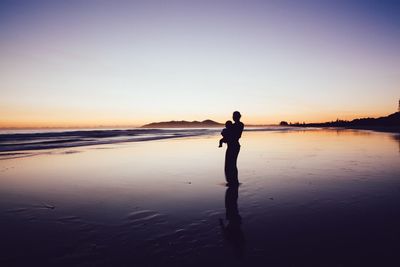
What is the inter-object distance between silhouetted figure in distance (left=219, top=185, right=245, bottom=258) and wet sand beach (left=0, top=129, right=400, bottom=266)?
18 mm

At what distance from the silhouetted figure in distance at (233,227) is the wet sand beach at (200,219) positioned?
0.02 m

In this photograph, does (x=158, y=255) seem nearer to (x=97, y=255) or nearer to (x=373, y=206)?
(x=97, y=255)

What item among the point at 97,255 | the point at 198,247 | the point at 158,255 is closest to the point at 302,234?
the point at 198,247

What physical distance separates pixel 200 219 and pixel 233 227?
79cm

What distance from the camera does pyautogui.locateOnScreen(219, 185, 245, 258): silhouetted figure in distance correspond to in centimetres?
468

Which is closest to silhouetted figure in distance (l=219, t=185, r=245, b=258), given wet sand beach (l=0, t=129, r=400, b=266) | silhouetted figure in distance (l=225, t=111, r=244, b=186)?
wet sand beach (l=0, t=129, r=400, b=266)

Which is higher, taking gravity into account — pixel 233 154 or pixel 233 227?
pixel 233 154

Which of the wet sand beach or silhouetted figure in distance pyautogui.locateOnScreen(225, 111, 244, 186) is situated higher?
silhouetted figure in distance pyautogui.locateOnScreen(225, 111, 244, 186)

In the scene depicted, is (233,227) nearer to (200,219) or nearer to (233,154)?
(200,219)

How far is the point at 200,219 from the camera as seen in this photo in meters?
6.02

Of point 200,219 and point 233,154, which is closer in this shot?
point 200,219

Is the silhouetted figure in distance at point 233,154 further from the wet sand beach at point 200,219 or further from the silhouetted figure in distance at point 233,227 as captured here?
the silhouetted figure in distance at point 233,227

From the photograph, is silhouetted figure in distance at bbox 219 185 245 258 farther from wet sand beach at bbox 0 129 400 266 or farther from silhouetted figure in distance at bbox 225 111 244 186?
silhouetted figure in distance at bbox 225 111 244 186

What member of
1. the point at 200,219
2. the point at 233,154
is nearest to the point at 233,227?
the point at 200,219
